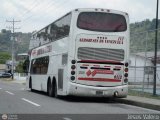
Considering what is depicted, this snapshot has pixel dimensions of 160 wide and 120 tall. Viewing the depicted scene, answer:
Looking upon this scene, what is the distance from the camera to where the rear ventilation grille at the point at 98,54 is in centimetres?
2153

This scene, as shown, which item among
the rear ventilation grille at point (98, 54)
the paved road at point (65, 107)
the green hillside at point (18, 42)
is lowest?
the paved road at point (65, 107)

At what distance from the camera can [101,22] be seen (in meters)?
21.8

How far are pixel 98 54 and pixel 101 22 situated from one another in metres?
1.48

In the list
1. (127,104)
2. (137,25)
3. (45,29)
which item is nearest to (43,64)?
(45,29)

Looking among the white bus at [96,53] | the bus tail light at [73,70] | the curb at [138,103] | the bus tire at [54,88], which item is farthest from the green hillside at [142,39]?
the bus tail light at [73,70]

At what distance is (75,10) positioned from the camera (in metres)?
21.6

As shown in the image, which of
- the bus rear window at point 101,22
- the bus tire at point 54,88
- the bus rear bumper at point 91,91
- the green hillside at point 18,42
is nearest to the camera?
the bus rear bumper at point 91,91

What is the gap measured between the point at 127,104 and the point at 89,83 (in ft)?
6.69

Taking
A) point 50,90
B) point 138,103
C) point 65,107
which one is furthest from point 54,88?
point 65,107

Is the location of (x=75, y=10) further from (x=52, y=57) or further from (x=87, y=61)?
(x=52, y=57)

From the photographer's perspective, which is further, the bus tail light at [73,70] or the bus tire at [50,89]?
the bus tire at [50,89]

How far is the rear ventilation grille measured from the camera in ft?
70.6

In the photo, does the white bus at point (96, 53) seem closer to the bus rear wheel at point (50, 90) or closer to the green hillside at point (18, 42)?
the bus rear wheel at point (50, 90)

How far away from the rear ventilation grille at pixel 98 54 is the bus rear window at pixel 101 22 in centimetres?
92
